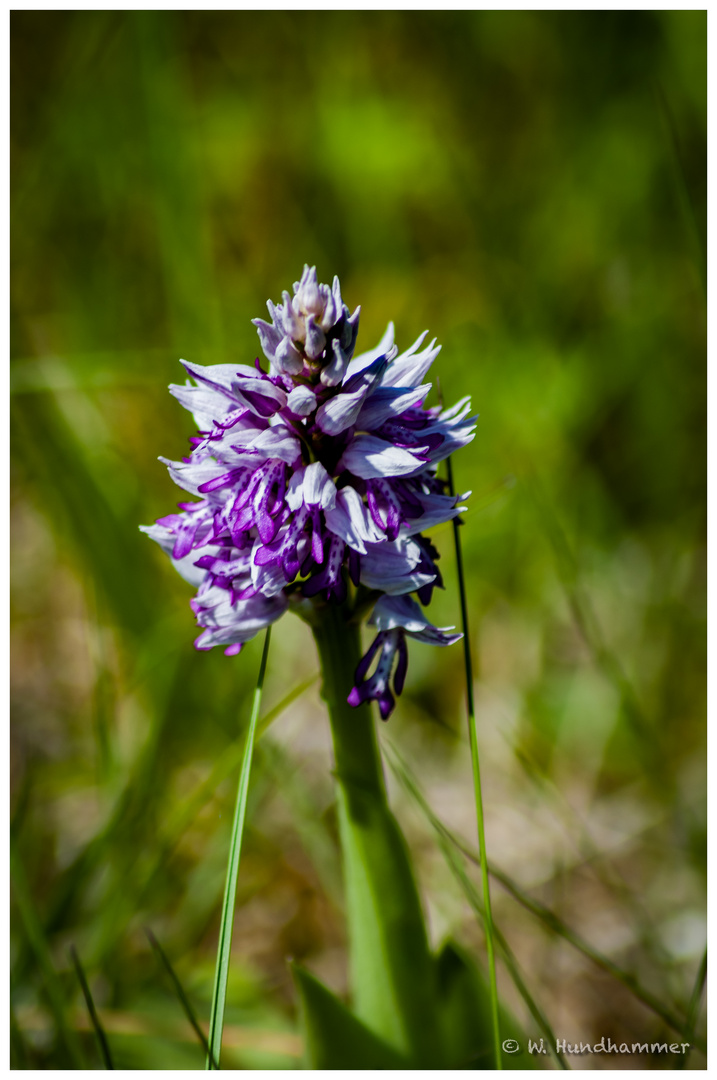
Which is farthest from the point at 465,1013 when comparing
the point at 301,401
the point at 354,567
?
the point at 301,401

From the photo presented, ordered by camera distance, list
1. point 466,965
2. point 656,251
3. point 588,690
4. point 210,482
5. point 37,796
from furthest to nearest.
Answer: point 656,251
point 588,690
point 37,796
point 466,965
point 210,482

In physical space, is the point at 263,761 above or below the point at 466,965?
above

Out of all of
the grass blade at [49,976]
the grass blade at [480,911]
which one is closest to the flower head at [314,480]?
the grass blade at [480,911]

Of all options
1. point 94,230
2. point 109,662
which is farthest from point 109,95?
point 109,662

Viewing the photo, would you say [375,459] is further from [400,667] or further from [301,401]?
[400,667]

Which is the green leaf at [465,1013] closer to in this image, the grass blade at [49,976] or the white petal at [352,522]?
the grass blade at [49,976]

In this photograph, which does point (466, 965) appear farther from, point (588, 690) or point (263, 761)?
point (588, 690)

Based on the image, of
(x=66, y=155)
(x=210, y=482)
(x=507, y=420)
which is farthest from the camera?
(x=66, y=155)

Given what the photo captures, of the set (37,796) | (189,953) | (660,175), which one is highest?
(660,175)

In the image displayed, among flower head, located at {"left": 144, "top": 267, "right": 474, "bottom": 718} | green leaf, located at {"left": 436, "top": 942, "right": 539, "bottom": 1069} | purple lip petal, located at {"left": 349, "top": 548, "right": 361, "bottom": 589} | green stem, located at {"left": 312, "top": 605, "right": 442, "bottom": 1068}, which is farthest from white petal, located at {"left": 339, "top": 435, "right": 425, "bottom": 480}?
green leaf, located at {"left": 436, "top": 942, "right": 539, "bottom": 1069}
